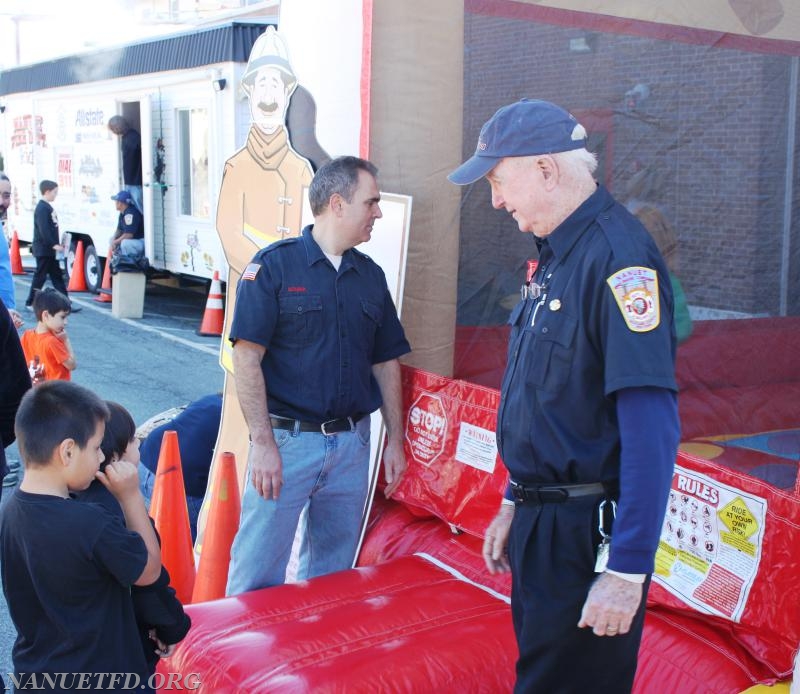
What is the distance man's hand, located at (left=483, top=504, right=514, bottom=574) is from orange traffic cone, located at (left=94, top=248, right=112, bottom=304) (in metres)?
12.2

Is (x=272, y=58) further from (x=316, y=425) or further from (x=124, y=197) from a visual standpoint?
(x=124, y=197)

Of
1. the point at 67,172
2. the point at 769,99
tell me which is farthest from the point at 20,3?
the point at 769,99

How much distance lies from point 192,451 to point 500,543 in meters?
2.72

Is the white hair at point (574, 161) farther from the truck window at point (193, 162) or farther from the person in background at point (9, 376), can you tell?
the truck window at point (193, 162)

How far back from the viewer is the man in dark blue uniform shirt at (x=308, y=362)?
127 inches

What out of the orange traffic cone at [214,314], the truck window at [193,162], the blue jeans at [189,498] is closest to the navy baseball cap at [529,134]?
the blue jeans at [189,498]

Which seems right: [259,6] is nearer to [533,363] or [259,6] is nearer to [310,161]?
[310,161]

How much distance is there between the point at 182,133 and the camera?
1196 cm

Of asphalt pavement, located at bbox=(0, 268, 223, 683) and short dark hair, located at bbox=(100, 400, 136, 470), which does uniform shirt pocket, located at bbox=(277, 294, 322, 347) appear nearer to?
short dark hair, located at bbox=(100, 400, 136, 470)

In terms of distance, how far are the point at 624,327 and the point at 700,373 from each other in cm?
278

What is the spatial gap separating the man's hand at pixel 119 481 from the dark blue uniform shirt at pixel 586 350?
1.02 metres

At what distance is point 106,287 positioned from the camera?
14.4m

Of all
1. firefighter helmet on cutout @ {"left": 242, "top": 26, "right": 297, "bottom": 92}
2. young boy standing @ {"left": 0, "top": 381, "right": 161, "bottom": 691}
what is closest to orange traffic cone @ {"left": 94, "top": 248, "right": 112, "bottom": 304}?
firefighter helmet on cutout @ {"left": 242, "top": 26, "right": 297, "bottom": 92}

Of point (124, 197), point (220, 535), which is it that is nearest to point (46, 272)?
point (124, 197)
